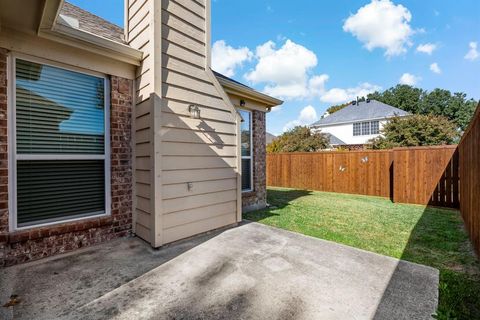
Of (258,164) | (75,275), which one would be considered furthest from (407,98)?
(75,275)

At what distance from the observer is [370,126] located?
80.2 feet

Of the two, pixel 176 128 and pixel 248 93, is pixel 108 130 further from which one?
pixel 248 93

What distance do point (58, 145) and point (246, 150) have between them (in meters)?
4.07

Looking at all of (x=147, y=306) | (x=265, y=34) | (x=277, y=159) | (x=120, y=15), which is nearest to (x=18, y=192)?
(x=147, y=306)

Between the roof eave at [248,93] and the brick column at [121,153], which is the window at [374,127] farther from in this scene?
the brick column at [121,153]

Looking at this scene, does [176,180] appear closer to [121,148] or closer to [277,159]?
[121,148]

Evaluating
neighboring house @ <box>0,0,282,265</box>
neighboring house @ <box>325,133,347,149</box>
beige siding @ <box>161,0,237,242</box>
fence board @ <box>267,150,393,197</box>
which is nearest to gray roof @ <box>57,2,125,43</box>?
neighboring house @ <box>0,0,282,265</box>

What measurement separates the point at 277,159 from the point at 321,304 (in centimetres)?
1042

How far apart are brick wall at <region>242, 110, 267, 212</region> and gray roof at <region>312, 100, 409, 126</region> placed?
2130 cm

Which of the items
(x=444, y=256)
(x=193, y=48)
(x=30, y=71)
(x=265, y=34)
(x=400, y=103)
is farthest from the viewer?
(x=400, y=103)

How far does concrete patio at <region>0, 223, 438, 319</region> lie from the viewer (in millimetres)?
2100

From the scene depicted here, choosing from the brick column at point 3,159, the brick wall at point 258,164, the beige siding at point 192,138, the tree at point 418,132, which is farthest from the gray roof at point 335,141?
the brick column at point 3,159

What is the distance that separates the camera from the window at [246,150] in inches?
246

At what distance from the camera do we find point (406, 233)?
448 cm
